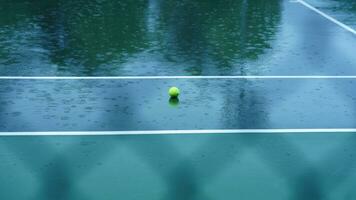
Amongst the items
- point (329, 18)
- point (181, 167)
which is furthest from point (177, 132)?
point (329, 18)

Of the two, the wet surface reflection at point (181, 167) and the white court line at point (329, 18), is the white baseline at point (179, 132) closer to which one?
the wet surface reflection at point (181, 167)

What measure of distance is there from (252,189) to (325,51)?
493cm

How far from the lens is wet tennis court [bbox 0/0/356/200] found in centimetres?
462

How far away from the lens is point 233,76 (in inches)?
300

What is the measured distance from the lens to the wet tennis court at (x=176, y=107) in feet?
15.1

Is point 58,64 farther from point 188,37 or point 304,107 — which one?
point 304,107

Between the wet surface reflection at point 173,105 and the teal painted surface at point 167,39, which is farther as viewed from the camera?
the teal painted surface at point 167,39

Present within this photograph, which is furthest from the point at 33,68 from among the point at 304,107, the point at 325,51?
the point at 325,51

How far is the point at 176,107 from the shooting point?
6.49 meters

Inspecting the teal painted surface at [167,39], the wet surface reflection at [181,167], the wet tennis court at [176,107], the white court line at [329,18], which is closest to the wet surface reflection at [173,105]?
the wet tennis court at [176,107]

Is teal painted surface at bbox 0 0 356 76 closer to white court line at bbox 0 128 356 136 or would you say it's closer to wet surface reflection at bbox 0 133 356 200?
white court line at bbox 0 128 356 136

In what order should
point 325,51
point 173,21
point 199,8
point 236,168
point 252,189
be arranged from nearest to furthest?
1. point 252,189
2. point 236,168
3. point 325,51
4. point 173,21
5. point 199,8

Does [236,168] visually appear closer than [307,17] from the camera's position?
Yes

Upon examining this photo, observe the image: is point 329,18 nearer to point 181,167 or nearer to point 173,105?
point 173,105
